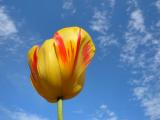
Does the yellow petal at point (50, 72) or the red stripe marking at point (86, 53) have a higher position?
the red stripe marking at point (86, 53)

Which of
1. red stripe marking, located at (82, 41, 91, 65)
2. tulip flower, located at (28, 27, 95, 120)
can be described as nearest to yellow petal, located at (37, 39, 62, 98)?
tulip flower, located at (28, 27, 95, 120)

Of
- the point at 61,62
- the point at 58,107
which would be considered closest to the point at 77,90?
the point at 61,62

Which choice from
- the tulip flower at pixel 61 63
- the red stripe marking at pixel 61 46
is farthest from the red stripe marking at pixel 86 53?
the red stripe marking at pixel 61 46

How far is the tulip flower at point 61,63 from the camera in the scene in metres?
2.13

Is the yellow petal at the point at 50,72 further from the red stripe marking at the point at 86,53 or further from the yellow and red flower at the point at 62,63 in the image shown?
the red stripe marking at the point at 86,53

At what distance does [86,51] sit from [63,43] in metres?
0.18

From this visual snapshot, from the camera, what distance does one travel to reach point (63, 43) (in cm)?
228

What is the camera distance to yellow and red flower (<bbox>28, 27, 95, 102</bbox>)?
2129 millimetres

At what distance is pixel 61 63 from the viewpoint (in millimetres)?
2166

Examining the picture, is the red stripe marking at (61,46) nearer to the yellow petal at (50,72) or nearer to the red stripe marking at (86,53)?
the yellow petal at (50,72)

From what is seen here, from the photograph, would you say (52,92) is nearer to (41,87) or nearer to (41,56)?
(41,87)

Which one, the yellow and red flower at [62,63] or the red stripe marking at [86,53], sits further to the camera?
the red stripe marking at [86,53]

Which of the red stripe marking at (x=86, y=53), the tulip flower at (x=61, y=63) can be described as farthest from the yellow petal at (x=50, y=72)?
the red stripe marking at (x=86, y=53)

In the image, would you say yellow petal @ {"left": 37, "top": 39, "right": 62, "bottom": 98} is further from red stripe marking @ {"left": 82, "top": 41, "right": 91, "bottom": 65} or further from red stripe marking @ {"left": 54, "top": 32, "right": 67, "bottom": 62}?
red stripe marking @ {"left": 82, "top": 41, "right": 91, "bottom": 65}
